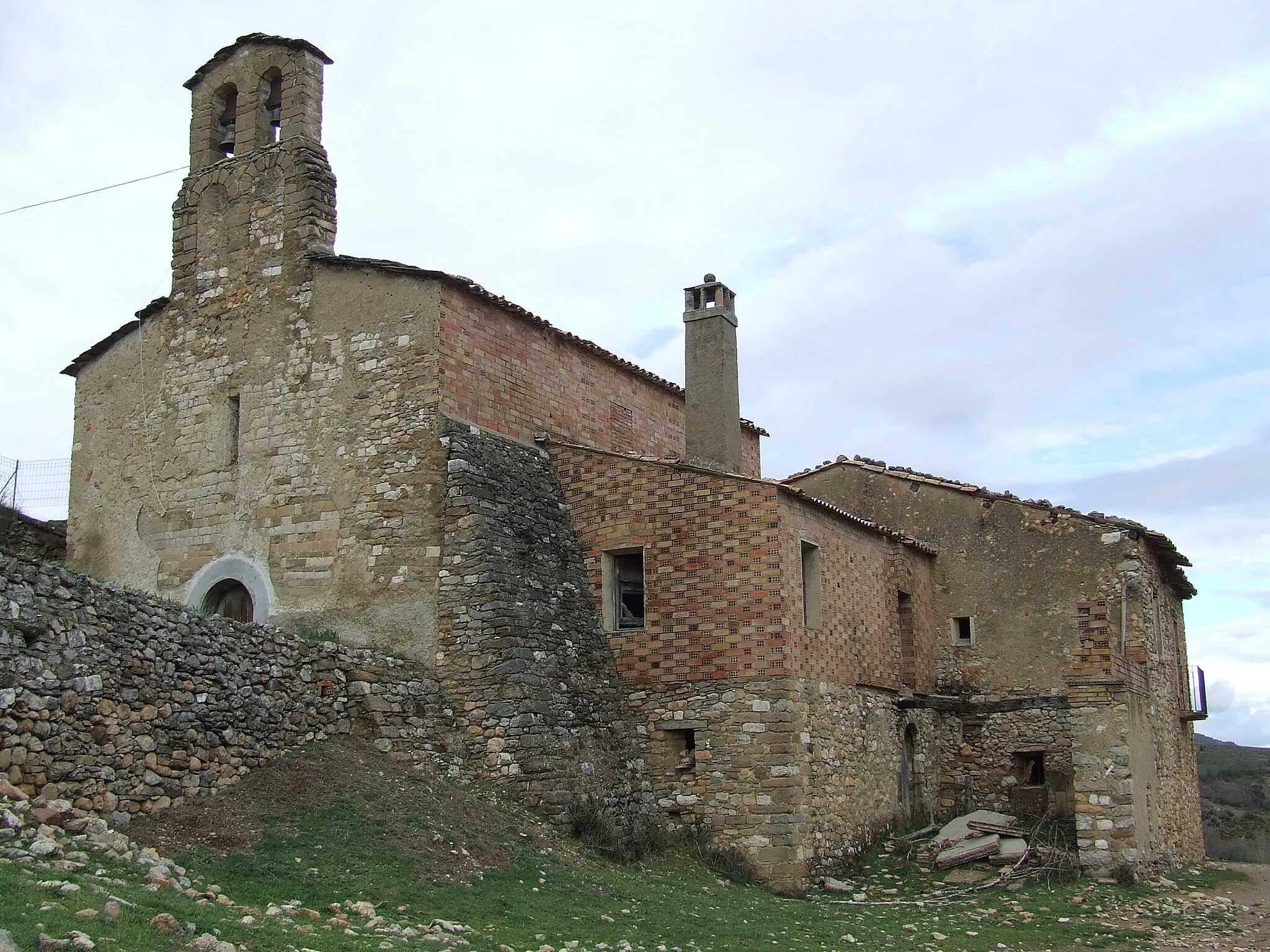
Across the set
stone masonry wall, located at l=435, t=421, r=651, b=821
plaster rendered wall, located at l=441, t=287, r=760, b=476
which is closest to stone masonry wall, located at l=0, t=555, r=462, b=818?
stone masonry wall, located at l=435, t=421, r=651, b=821

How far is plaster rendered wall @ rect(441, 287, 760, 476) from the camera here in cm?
1800

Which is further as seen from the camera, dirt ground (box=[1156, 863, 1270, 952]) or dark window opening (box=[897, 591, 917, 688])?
dark window opening (box=[897, 591, 917, 688])

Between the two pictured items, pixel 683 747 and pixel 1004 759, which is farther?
pixel 1004 759

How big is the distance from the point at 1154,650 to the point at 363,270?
48.9 ft

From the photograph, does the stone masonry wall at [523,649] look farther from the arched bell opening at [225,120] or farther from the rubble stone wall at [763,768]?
the arched bell opening at [225,120]

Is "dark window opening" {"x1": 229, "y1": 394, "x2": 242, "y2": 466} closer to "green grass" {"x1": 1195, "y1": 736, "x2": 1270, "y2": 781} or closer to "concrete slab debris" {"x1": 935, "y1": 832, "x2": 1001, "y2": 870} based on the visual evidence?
"concrete slab debris" {"x1": 935, "y1": 832, "x2": 1001, "y2": 870}

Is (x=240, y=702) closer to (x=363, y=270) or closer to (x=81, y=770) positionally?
(x=81, y=770)

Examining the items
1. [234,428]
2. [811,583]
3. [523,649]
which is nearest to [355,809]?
[523,649]

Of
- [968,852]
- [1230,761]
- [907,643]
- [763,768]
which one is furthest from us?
[1230,761]

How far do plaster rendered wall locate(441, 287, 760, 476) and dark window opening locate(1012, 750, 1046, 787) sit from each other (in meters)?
7.98

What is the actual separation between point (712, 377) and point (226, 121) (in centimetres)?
885

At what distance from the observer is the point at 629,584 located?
1883cm

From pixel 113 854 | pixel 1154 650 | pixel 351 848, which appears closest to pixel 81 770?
pixel 113 854

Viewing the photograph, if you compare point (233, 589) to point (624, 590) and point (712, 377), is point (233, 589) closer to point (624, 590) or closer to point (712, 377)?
point (624, 590)
